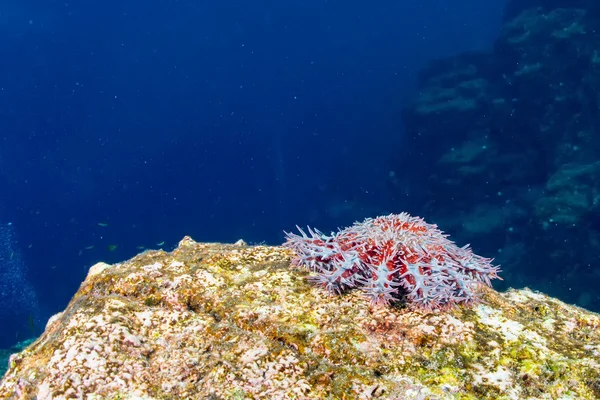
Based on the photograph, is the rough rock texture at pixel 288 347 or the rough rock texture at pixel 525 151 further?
the rough rock texture at pixel 525 151

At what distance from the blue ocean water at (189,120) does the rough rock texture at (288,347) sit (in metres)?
31.5

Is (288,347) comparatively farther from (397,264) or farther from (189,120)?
(189,120)

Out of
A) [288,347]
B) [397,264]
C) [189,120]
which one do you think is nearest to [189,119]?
[189,120]

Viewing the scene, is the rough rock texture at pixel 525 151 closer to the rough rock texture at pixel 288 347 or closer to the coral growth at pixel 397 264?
the coral growth at pixel 397 264

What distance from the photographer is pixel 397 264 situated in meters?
2.41

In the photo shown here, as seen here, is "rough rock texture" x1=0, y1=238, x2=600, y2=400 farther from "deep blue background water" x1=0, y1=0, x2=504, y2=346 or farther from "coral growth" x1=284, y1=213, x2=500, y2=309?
"deep blue background water" x1=0, y1=0, x2=504, y2=346

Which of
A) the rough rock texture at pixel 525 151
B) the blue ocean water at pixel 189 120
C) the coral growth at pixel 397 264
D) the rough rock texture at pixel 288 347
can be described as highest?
the blue ocean water at pixel 189 120

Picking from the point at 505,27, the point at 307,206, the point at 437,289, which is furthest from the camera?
the point at 307,206

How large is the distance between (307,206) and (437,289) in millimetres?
42841

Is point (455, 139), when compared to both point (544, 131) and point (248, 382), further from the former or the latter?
point (248, 382)

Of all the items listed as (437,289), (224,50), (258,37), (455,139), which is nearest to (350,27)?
(258,37)

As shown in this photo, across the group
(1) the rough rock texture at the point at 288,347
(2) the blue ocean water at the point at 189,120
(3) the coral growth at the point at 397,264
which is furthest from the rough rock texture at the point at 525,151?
(1) the rough rock texture at the point at 288,347

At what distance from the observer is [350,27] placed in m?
72.6

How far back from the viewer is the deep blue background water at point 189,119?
139ft
